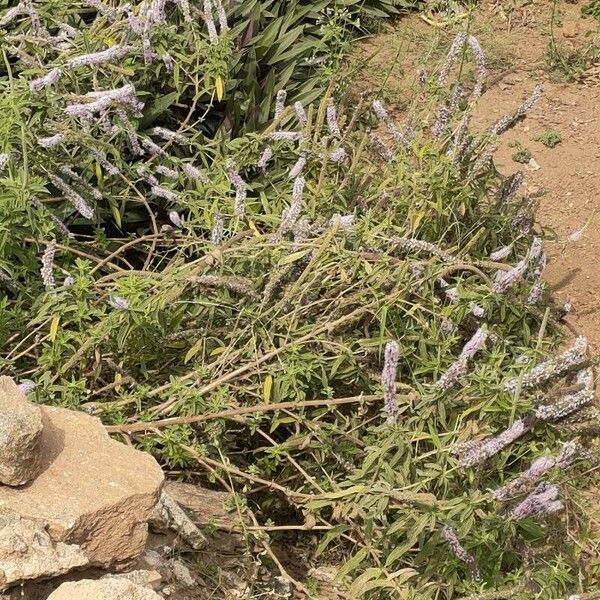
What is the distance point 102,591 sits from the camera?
2.34 m

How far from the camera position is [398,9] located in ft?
24.5

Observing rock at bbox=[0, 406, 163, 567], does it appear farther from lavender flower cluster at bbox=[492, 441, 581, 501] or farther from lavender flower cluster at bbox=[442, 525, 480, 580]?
lavender flower cluster at bbox=[492, 441, 581, 501]

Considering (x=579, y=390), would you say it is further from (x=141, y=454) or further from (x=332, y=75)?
(x=332, y=75)

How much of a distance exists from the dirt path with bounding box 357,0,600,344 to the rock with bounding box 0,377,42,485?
2.49 meters

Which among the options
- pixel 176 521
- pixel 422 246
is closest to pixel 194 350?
pixel 176 521

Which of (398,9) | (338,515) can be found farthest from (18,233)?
(398,9)

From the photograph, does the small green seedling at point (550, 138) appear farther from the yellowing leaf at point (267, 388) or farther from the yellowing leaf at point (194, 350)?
the yellowing leaf at point (267, 388)

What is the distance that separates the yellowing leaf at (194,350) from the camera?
3.63m

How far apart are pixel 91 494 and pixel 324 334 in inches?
44.2

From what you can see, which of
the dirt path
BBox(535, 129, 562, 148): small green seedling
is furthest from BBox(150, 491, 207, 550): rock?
BBox(535, 129, 562, 148): small green seedling

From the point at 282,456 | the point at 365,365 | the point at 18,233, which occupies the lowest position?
the point at 282,456

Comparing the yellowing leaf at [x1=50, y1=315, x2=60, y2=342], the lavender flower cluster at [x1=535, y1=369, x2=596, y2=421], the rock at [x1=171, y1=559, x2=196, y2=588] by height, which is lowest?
the rock at [x1=171, y1=559, x2=196, y2=588]

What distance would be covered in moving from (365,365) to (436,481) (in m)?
0.48

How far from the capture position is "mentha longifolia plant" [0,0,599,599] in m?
3.32
